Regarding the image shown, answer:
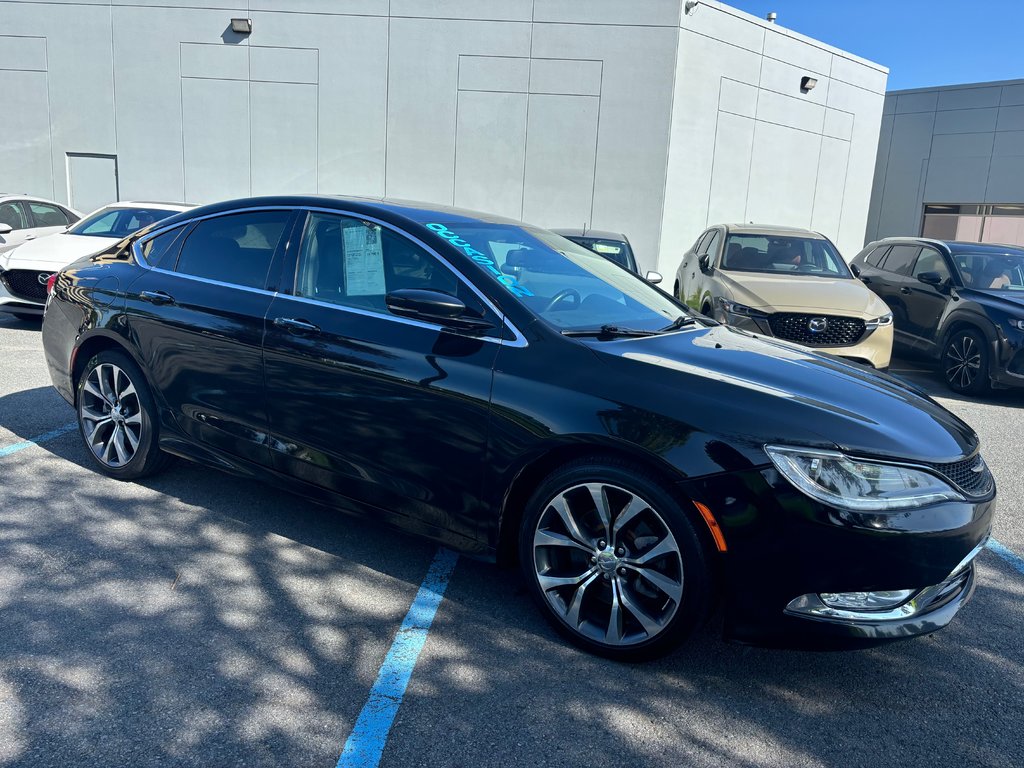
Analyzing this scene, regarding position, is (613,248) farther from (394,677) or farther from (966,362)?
A: (394,677)

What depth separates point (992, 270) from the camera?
9289 millimetres

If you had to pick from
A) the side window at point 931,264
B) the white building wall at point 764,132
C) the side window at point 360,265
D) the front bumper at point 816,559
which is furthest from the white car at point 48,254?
the white building wall at point 764,132

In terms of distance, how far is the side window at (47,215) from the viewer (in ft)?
38.2

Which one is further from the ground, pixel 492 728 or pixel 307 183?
pixel 307 183

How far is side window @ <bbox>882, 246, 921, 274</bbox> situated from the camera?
1024 centimetres

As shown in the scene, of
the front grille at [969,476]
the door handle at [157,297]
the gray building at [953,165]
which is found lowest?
the front grille at [969,476]

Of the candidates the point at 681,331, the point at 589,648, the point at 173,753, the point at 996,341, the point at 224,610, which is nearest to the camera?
the point at 173,753

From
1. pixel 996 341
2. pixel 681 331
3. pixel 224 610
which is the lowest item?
pixel 224 610

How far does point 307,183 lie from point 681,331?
46.6ft

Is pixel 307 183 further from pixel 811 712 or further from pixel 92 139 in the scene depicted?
pixel 811 712

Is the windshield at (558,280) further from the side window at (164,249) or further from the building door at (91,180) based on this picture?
the building door at (91,180)

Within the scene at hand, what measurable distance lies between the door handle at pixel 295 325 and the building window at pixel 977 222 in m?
25.8

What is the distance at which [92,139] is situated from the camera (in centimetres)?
1677

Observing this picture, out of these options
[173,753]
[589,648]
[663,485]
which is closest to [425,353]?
[663,485]
